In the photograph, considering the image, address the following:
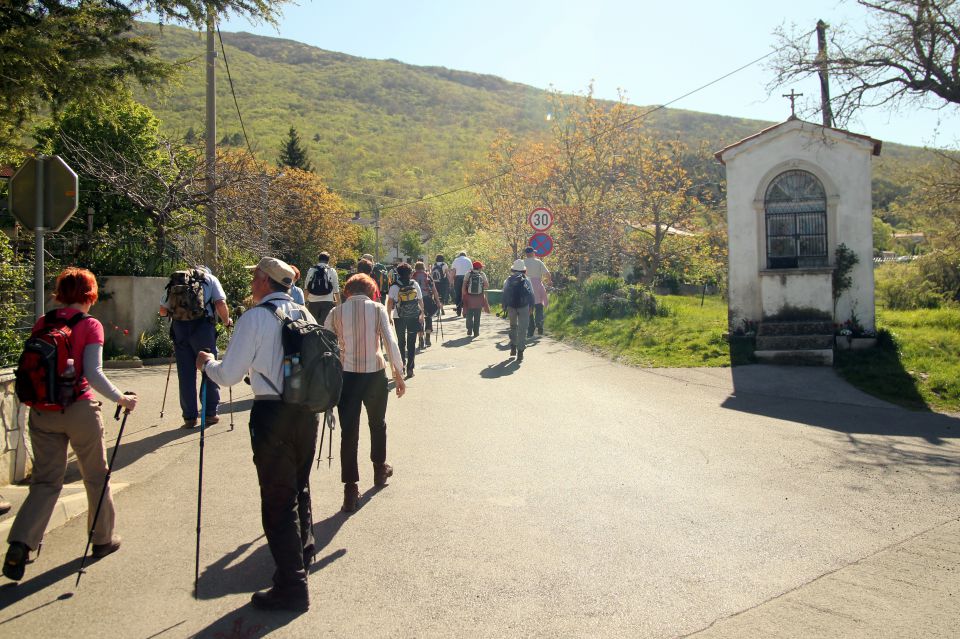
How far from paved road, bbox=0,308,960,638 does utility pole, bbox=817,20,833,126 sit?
6446mm

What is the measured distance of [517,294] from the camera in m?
14.7

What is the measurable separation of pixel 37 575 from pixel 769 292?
1294 cm

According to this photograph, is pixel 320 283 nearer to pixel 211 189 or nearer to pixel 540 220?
pixel 211 189

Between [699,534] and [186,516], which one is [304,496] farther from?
[699,534]

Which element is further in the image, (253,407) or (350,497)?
(350,497)

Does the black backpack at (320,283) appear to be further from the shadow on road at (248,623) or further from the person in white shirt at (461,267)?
the person in white shirt at (461,267)

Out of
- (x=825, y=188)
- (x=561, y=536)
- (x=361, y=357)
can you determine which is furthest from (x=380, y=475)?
(x=825, y=188)

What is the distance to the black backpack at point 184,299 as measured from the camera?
886 cm

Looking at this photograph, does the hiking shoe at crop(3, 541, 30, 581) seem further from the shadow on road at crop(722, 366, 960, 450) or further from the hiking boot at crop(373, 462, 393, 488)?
the shadow on road at crop(722, 366, 960, 450)

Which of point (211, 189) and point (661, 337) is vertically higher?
A: point (211, 189)

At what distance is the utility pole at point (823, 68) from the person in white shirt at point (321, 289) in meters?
8.83

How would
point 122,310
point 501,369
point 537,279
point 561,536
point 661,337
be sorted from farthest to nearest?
point 537,279
point 661,337
point 122,310
point 501,369
point 561,536

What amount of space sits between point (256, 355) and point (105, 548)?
1827 millimetres

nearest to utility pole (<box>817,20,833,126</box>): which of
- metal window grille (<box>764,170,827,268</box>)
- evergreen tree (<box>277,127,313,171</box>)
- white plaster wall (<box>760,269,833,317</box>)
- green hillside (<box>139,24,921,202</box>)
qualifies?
metal window grille (<box>764,170,827,268</box>)
